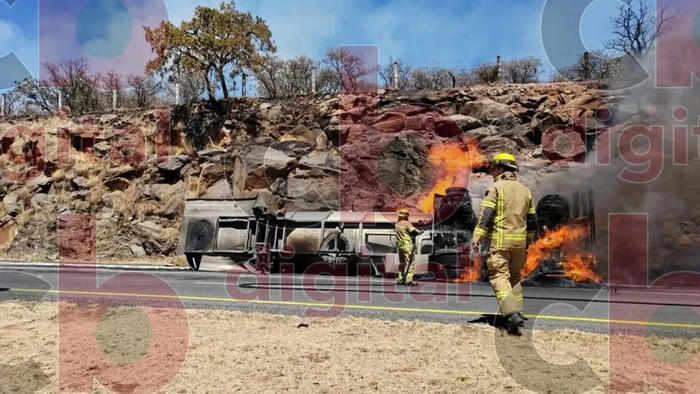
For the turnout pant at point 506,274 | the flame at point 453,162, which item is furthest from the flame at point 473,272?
the flame at point 453,162

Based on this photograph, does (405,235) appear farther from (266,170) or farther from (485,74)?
(485,74)

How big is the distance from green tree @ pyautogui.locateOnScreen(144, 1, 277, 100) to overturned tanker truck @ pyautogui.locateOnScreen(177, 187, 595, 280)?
39.5ft

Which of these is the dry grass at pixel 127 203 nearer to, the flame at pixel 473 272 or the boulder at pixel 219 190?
the boulder at pixel 219 190

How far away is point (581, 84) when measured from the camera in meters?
22.4

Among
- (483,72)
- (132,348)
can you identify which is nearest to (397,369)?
(132,348)

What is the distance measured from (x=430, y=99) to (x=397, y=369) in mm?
20608

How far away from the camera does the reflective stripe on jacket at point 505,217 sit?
514 cm

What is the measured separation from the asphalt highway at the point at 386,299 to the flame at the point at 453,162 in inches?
409

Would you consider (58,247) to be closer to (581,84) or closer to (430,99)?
(430,99)

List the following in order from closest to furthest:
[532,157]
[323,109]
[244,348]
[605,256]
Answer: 1. [244,348]
2. [605,256]
3. [532,157]
4. [323,109]

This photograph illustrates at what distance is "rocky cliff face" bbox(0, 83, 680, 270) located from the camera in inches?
821

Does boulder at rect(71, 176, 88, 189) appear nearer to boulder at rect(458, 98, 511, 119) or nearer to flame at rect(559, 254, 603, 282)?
boulder at rect(458, 98, 511, 119)

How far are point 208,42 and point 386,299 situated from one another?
63.5ft

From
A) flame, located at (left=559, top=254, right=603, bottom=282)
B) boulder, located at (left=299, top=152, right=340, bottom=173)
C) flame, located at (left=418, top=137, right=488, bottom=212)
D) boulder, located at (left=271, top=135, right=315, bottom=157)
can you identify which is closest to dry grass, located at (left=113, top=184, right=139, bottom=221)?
boulder, located at (left=271, top=135, right=315, bottom=157)
